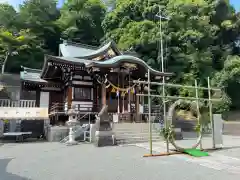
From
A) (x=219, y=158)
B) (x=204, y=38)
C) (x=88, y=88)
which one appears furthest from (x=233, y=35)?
(x=219, y=158)

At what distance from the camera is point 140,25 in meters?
27.5

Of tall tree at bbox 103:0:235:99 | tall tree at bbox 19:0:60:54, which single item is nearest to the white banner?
tall tree at bbox 103:0:235:99

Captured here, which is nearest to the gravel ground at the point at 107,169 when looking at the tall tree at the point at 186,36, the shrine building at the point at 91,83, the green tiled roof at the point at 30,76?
the shrine building at the point at 91,83

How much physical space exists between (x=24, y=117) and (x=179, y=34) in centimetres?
2074

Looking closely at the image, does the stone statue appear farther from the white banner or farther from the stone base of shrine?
the white banner

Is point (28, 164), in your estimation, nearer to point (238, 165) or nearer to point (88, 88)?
point (238, 165)

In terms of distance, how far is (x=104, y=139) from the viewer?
10148mm

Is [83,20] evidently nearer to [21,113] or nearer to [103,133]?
[21,113]

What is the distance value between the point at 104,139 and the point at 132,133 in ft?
9.05

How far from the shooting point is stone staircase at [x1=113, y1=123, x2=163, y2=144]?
11.5 metres

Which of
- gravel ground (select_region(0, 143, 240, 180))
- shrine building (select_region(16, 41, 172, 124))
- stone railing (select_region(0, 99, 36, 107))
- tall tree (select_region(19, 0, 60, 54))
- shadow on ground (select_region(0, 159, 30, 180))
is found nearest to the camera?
shadow on ground (select_region(0, 159, 30, 180))

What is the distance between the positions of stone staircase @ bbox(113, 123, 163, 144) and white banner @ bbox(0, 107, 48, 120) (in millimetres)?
5298

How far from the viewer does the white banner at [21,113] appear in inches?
520

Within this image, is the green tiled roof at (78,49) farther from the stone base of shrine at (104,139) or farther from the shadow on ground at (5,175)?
the shadow on ground at (5,175)
